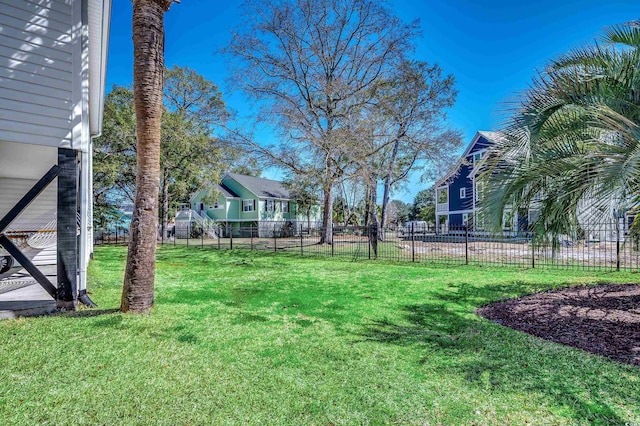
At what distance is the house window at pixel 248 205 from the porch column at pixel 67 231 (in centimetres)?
2672

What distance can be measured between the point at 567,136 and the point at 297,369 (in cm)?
479

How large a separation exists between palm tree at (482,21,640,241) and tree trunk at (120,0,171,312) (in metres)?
4.98

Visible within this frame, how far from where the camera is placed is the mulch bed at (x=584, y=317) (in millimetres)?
3752

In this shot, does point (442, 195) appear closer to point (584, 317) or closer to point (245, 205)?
point (245, 205)

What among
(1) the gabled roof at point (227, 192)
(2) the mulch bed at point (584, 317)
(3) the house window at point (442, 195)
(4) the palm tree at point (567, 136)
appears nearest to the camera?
(2) the mulch bed at point (584, 317)

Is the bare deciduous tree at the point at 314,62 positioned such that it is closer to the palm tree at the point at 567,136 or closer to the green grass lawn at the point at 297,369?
the palm tree at the point at 567,136

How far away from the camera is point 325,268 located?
10.2 meters

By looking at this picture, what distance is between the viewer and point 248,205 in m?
31.7

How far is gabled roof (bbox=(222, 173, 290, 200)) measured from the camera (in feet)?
103

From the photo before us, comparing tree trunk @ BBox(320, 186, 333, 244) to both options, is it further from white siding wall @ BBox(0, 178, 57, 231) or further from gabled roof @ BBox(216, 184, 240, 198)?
gabled roof @ BBox(216, 184, 240, 198)

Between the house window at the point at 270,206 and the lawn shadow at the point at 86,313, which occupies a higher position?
the house window at the point at 270,206

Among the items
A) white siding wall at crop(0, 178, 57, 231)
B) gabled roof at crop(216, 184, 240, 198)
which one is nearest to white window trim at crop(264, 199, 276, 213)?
gabled roof at crop(216, 184, 240, 198)

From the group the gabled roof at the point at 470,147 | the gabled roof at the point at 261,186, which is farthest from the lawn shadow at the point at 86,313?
the gabled roof at the point at 261,186

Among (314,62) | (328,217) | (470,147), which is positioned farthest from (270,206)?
(470,147)
